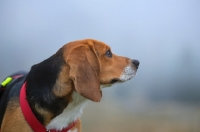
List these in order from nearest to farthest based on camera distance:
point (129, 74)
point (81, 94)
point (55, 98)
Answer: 1. point (81, 94)
2. point (55, 98)
3. point (129, 74)

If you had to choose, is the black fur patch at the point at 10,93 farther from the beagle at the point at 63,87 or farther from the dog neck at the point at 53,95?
the dog neck at the point at 53,95

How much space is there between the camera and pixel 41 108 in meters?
1.84

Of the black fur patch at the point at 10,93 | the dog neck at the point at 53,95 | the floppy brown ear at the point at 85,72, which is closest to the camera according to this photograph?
the floppy brown ear at the point at 85,72

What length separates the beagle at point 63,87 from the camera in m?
1.74

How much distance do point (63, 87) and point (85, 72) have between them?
14 cm

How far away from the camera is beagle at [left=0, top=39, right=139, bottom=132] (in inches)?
68.7

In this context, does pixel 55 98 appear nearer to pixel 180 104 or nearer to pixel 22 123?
pixel 22 123

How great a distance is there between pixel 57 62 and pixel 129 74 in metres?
0.34

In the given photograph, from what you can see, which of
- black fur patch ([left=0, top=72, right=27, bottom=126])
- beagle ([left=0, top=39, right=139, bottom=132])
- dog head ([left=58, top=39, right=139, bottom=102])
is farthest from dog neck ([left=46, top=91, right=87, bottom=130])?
black fur patch ([left=0, top=72, right=27, bottom=126])

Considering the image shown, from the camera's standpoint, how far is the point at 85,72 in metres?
1.72

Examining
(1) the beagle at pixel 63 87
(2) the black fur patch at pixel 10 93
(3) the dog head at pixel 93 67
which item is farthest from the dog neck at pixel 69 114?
(2) the black fur patch at pixel 10 93

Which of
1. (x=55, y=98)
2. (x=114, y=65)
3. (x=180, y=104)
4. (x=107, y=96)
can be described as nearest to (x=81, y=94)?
(x=55, y=98)

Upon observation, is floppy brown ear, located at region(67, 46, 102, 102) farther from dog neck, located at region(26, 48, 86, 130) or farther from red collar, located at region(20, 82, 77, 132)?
red collar, located at region(20, 82, 77, 132)

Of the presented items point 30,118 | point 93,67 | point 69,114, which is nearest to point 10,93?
point 30,118
